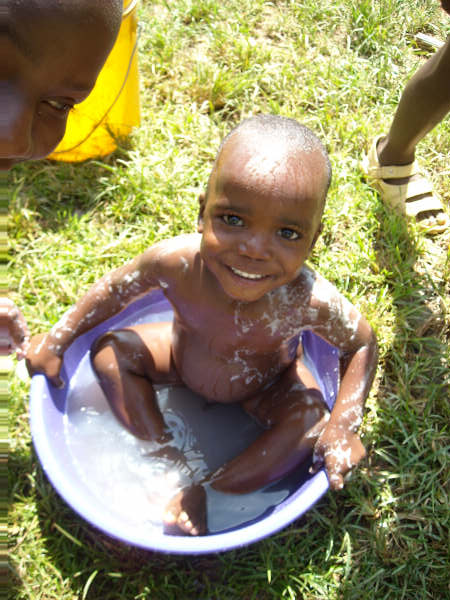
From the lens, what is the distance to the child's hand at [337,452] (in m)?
1.86

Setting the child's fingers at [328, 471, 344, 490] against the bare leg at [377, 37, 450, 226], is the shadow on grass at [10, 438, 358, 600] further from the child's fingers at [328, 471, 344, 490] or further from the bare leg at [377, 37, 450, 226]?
the bare leg at [377, 37, 450, 226]

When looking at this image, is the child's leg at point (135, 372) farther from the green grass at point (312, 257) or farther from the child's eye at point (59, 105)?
the child's eye at point (59, 105)

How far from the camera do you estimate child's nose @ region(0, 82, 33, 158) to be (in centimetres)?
98

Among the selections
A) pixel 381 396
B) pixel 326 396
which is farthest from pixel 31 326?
pixel 381 396

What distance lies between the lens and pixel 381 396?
2.36 meters

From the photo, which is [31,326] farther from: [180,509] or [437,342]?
[437,342]

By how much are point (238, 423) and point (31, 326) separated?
0.91 m

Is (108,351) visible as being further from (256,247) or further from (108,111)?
(108,111)

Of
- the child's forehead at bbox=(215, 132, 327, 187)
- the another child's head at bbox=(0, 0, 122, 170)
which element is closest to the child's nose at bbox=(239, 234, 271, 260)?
the child's forehead at bbox=(215, 132, 327, 187)

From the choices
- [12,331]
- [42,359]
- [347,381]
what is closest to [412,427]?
[347,381]

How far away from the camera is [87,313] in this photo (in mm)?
2104

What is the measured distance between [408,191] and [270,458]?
1.40 metres

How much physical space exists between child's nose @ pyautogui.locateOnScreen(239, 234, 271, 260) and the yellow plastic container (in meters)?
1.32

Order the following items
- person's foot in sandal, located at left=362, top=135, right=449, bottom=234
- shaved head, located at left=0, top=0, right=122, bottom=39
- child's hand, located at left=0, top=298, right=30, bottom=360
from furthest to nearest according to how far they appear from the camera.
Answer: person's foot in sandal, located at left=362, top=135, right=449, bottom=234
child's hand, located at left=0, top=298, right=30, bottom=360
shaved head, located at left=0, top=0, right=122, bottom=39
